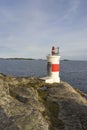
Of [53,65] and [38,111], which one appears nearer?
[38,111]

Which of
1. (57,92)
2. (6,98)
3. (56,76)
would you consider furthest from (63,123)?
(56,76)

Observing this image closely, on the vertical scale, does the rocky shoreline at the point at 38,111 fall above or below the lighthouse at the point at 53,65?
below

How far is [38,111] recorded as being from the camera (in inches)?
380

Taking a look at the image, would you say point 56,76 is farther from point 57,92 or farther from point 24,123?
point 24,123

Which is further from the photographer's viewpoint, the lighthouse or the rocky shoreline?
the lighthouse

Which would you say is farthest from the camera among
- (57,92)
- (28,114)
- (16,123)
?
(57,92)

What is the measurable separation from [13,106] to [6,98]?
1.89 feet

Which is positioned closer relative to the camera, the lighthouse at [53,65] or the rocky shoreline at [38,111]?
the rocky shoreline at [38,111]

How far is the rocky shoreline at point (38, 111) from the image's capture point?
8807 mm

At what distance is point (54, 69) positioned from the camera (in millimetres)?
17375

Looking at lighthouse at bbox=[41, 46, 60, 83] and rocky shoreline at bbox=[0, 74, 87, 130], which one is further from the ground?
lighthouse at bbox=[41, 46, 60, 83]

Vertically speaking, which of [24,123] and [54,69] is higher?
[54,69]

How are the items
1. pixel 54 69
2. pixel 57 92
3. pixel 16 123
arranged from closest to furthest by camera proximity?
pixel 16 123, pixel 57 92, pixel 54 69

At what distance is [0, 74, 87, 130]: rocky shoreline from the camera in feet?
28.9
